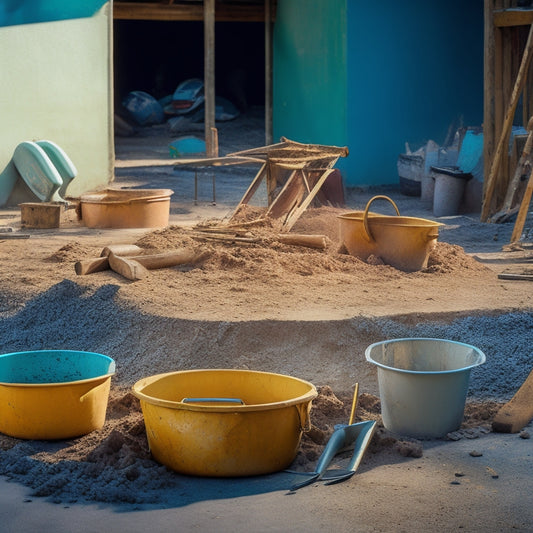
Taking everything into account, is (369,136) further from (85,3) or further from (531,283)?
(531,283)

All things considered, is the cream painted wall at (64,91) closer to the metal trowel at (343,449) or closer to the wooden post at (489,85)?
the wooden post at (489,85)

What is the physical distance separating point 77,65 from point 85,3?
35.2 inches

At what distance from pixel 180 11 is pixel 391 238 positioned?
10290 mm

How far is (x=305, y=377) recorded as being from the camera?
17.0ft

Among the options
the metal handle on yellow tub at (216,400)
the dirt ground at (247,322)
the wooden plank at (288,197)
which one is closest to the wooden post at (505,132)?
the dirt ground at (247,322)

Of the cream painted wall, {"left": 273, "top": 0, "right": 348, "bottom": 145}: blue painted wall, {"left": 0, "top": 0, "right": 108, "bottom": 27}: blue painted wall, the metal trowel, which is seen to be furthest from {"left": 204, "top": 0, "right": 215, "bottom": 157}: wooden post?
the metal trowel

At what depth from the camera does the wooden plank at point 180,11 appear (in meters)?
16.0

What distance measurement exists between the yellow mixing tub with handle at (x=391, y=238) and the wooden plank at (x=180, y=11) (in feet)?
32.1

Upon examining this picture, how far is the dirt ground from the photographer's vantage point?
4.06m

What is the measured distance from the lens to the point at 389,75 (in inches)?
535

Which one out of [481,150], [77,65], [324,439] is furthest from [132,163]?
[324,439]

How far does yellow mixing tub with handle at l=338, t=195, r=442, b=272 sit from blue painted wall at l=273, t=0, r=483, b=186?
6.34 meters

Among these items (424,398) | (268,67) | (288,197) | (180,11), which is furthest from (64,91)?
(424,398)

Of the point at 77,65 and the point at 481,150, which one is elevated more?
the point at 77,65
